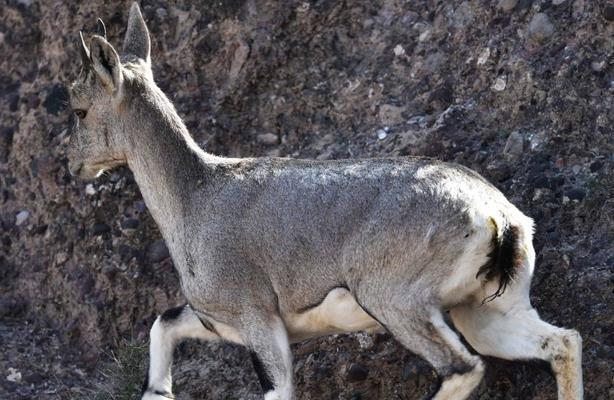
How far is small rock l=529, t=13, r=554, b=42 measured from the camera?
10.8m

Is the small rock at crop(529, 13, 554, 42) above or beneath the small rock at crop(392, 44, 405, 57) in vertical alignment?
above

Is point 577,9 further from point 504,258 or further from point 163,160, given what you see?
point 163,160

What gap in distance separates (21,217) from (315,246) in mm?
4418

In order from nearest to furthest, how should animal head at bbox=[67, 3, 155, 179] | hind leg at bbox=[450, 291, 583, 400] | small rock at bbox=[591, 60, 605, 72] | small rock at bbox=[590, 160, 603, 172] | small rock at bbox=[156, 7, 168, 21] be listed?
hind leg at bbox=[450, 291, 583, 400], animal head at bbox=[67, 3, 155, 179], small rock at bbox=[590, 160, 603, 172], small rock at bbox=[591, 60, 605, 72], small rock at bbox=[156, 7, 168, 21]

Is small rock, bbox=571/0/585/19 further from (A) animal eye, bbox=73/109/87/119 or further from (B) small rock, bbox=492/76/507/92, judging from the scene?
(A) animal eye, bbox=73/109/87/119

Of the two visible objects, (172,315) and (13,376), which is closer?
(172,315)

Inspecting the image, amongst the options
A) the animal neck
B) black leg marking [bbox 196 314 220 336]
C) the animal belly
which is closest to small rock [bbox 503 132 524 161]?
the animal belly

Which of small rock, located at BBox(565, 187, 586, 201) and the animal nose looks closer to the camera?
the animal nose

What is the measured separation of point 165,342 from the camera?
9.17 meters

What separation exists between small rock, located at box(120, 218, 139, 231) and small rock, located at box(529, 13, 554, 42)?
12.0 ft

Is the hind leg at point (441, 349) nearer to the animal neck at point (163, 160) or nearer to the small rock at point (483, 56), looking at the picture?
the animal neck at point (163, 160)

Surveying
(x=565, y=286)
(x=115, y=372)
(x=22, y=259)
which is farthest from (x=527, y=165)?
(x=22, y=259)

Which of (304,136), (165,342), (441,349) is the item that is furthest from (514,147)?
(165,342)

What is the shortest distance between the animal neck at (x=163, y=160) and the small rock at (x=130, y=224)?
214 cm
